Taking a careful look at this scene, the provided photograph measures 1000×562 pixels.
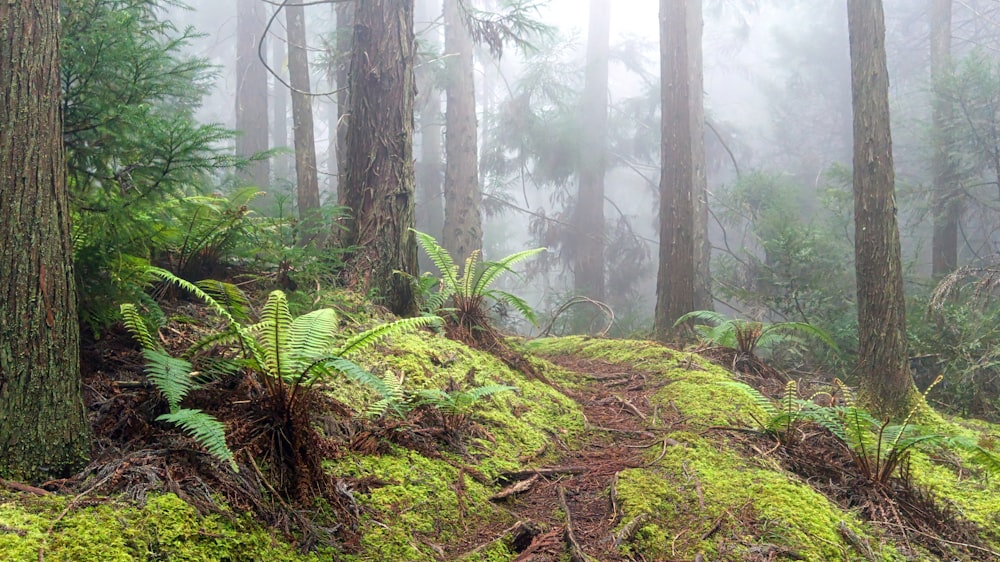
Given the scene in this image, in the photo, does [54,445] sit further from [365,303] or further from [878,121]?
[878,121]

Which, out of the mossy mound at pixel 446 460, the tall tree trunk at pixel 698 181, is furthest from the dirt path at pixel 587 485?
the tall tree trunk at pixel 698 181

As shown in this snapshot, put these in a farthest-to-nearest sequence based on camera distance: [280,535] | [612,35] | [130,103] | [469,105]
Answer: [612,35] → [469,105] → [130,103] → [280,535]

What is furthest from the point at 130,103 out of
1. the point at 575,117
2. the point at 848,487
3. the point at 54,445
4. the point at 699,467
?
the point at 575,117

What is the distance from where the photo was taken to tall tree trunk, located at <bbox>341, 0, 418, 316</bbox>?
5.59 meters

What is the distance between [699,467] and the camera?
3357 mm

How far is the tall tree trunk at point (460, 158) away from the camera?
13.6m

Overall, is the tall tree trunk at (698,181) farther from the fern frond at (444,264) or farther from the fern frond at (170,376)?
the fern frond at (170,376)

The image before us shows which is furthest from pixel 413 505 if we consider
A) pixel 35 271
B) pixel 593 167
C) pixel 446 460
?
pixel 593 167

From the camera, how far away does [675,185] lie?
8812mm

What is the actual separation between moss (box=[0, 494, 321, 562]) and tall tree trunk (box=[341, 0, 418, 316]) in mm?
3467

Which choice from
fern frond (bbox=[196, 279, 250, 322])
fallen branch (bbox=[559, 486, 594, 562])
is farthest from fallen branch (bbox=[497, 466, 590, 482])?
fern frond (bbox=[196, 279, 250, 322])

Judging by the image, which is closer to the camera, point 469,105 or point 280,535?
point 280,535

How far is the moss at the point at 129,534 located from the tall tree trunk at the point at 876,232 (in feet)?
15.8

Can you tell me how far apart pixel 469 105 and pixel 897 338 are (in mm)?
11591
